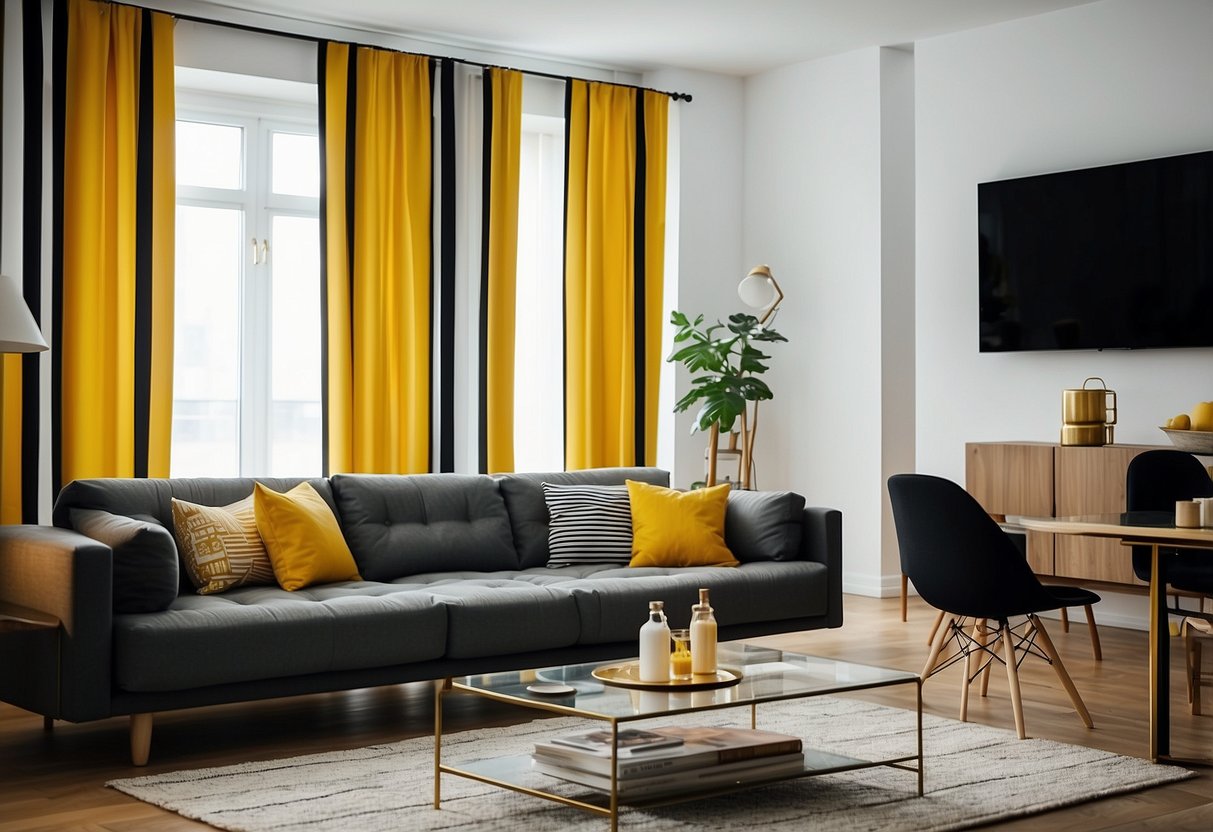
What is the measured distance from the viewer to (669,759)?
10.6 ft

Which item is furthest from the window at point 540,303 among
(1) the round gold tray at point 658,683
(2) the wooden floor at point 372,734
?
(1) the round gold tray at point 658,683

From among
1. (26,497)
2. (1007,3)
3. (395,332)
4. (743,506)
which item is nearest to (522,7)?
(395,332)

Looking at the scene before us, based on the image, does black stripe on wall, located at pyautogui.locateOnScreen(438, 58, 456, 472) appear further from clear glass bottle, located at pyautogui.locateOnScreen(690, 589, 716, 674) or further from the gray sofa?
clear glass bottle, located at pyautogui.locateOnScreen(690, 589, 716, 674)

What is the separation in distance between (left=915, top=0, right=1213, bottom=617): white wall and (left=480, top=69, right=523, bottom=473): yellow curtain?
211cm

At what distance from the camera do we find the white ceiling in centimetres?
649

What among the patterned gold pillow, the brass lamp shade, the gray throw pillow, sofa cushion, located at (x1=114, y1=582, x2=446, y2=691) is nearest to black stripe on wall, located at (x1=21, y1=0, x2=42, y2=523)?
the brass lamp shade

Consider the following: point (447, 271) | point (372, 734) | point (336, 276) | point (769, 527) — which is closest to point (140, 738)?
point (372, 734)

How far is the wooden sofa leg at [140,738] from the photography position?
382 cm

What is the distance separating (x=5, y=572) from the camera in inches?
160

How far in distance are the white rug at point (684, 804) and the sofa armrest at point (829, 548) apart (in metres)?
1.07

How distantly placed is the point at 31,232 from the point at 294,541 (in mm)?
2151

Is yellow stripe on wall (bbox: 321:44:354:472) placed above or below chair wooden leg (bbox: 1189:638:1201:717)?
above

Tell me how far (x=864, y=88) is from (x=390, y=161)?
102 inches

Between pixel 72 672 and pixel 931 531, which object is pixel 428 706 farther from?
pixel 931 531
